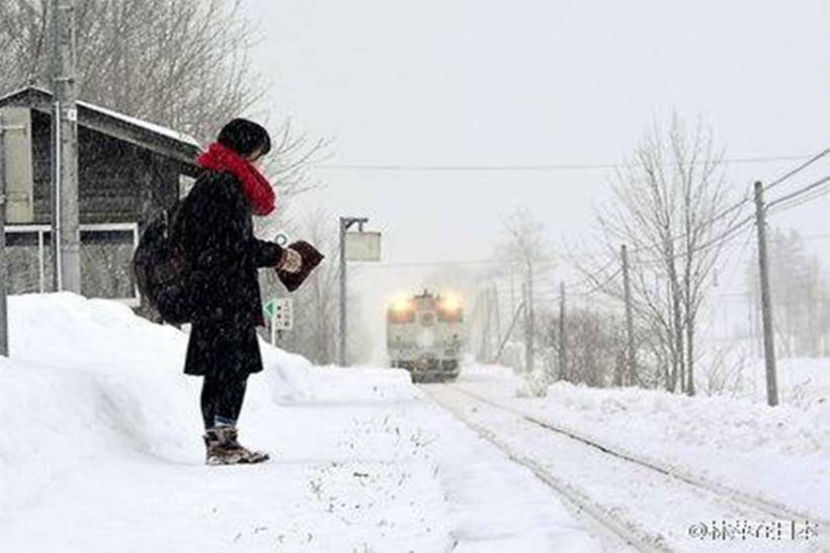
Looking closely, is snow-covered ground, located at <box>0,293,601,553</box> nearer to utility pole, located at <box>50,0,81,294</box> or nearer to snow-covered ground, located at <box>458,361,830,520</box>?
snow-covered ground, located at <box>458,361,830,520</box>

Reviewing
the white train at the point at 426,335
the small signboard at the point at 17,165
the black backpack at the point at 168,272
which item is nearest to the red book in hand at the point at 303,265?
the black backpack at the point at 168,272

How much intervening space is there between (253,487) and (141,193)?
13.0m

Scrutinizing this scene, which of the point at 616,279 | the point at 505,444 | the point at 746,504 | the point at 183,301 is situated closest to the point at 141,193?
the point at 505,444

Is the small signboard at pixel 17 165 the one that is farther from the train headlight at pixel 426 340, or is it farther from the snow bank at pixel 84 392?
the train headlight at pixel 426 340

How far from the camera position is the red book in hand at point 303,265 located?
5.99m

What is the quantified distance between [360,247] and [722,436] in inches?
1003

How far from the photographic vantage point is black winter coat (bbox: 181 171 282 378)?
577 centimetres

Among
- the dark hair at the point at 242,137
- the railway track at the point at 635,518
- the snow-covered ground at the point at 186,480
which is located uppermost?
the dark hair at the point at 242,137

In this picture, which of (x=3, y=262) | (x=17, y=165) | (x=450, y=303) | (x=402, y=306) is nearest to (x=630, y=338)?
(x=450, y=303)

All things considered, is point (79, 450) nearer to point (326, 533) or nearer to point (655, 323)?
point (326, 533)

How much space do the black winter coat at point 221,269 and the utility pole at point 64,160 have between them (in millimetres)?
7061

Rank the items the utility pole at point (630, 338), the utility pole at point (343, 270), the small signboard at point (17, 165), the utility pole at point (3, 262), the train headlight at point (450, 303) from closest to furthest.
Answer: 1. the utility pole at point (3, 262)
2. the small signboard at point (17, 165)
3. the utility pole at point (630, 338)
4. the utility pole at point (343, 270)
5. the train headlight at point (450, 303)

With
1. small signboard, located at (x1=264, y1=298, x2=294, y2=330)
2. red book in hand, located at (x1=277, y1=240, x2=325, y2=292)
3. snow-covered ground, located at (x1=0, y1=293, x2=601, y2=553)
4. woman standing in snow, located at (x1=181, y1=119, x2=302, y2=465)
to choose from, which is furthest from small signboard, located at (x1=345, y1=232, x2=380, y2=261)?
woman standing in snow, located at (x1=181, y1=119, x2=302, y2=465)

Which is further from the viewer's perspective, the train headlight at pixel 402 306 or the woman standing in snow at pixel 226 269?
the train headlight at pixel 402 306
